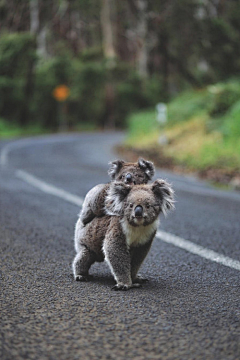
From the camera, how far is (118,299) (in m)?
3.74

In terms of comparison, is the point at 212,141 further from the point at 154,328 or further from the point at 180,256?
the point at 154,328

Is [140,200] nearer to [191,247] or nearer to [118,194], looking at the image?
[118,194]

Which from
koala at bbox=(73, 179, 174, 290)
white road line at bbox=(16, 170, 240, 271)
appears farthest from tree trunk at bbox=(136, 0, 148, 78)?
koala at bbox=(73, 179, 174, 290)

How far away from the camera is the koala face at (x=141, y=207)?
371 cm

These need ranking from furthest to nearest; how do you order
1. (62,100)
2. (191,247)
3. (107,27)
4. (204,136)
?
(107,27) < (62,100) < (204,136) < (191,247)

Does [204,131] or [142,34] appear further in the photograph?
[142,34]

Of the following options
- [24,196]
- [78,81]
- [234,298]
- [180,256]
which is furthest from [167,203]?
[78,81]

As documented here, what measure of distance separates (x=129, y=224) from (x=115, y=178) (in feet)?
2.36

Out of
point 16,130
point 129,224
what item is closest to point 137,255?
point 129,224

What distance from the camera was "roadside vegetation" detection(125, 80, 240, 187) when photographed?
12.7 metres

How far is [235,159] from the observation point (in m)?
12.5

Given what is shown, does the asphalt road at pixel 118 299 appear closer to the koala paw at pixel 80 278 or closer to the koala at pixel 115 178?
the koala paw at pixel 80 278

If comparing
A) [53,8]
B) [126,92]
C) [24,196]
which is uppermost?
[53,8]

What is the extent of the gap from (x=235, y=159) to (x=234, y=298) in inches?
353
